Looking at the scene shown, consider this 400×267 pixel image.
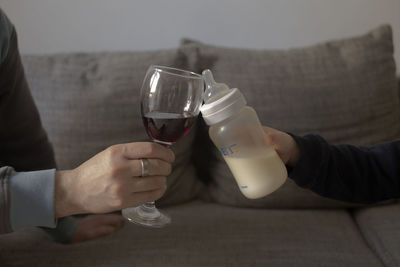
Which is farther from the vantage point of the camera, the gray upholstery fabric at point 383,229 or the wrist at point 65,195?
the gray upholstery fabric at point 383,229

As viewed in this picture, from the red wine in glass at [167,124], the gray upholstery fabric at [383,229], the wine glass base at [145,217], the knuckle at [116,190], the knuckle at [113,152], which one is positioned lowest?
the gray upholstery fabric at [383,229]

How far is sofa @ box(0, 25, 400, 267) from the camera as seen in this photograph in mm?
979

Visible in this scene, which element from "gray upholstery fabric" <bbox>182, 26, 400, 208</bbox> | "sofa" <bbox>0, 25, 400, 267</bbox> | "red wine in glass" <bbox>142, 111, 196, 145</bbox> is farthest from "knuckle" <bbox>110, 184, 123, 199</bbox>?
"gray upholstery fabric" <bbox>182, 26, 400, 208</bbox>

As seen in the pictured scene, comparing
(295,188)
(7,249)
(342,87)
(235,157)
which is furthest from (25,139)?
(342,87)

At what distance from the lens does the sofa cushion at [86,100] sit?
1067 mm

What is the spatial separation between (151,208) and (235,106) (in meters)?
0.26

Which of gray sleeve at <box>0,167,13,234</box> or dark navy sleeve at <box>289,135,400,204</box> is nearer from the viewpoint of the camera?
gray sleeve at <box>0,167,13,234</box>

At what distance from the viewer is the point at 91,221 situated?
0.97 metres

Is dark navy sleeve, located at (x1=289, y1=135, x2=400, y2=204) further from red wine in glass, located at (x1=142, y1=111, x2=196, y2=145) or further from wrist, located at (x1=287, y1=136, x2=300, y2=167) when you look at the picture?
red wine in glass, located at (x1=142, y1=111, x2=196, y2=145)

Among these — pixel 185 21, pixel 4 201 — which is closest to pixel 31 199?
pixel 4 201

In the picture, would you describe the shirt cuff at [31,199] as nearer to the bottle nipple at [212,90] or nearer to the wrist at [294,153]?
the bottle nipple at [212,90]

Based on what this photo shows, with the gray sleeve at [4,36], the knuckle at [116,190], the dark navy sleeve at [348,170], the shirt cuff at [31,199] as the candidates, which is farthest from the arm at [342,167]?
the gray sleeve at [4,36]

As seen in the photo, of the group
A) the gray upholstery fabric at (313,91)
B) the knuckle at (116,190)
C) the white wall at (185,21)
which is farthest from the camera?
the white wall at (185,21)

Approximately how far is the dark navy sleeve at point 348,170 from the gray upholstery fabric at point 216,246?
0.44 feet
